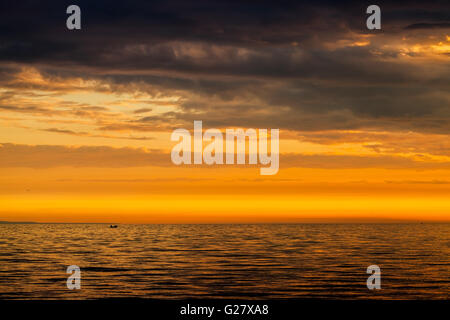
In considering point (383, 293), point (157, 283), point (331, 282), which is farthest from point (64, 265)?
point (383, 293)

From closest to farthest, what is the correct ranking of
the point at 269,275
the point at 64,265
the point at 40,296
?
the point at 40,296
the point at 269,275
the point at 64,265

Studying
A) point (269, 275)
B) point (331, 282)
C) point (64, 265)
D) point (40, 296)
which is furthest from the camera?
point (64, 265)

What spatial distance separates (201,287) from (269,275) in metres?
9.56

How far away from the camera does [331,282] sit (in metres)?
49.2

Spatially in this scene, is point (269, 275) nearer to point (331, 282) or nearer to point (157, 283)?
point (331, 282)
